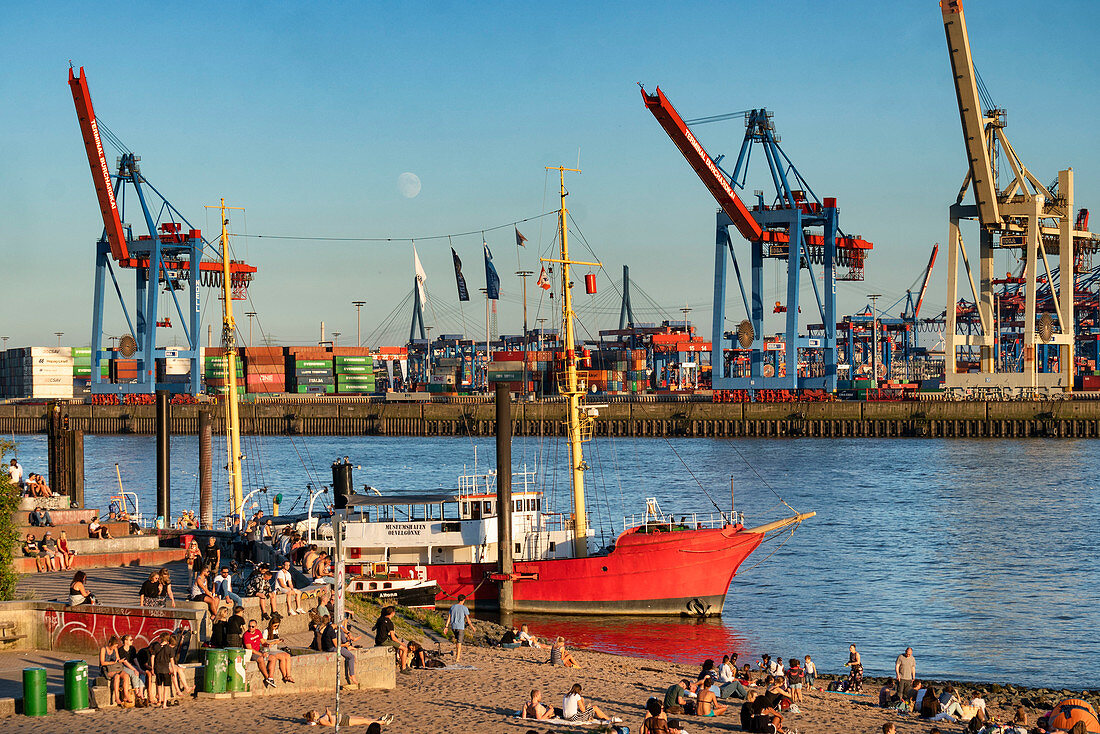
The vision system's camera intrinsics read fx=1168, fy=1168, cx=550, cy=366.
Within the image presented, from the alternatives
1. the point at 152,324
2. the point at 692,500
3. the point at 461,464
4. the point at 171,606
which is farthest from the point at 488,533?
the point at 152,324

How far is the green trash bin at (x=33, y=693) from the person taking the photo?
15.2 m

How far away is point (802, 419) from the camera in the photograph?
9831cm

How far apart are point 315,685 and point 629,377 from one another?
133 m

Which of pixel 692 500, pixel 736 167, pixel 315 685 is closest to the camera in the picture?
pixel 315 685

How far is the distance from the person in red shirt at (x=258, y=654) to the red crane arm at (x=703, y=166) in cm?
6732

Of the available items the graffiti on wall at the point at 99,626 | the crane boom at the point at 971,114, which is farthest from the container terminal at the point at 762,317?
the graffiti on wall at the point at 99,626

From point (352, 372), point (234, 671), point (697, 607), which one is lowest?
point (697, 607)

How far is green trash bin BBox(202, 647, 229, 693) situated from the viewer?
16.4 meters

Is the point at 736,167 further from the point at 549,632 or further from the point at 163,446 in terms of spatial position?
the point at 549,632

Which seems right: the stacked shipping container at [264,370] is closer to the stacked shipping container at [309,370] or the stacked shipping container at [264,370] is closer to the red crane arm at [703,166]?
the stacked shipping container at [309,370]

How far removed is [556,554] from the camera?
3031 centimetres

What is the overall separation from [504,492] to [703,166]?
60.4m

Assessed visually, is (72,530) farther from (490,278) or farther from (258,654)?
(490,278)

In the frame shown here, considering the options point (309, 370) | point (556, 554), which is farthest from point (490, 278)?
point (556, 554)
